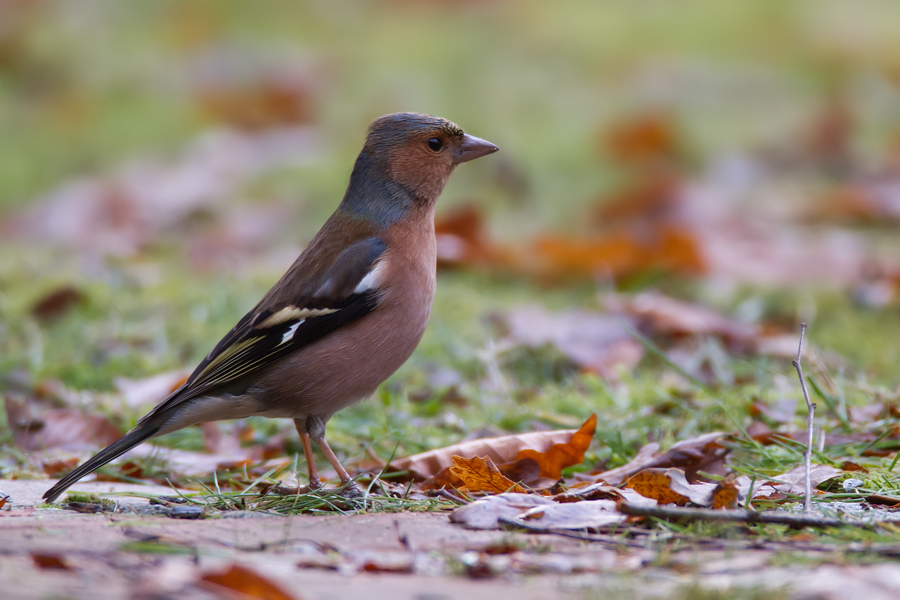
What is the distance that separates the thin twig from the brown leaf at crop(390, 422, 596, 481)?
90cm

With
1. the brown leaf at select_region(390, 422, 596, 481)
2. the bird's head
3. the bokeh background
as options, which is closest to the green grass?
the bokeh background

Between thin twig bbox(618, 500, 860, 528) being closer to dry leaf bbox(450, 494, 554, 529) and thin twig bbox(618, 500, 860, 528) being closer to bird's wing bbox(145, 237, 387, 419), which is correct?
dry leaf bbox(450, 494, 554, 529)

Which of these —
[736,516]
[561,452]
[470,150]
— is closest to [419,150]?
[470,150]

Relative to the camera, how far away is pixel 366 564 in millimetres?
2336

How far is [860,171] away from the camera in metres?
10.3

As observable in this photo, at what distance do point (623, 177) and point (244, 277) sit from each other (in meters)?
4.66

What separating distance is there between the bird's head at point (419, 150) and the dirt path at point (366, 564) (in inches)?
74.9

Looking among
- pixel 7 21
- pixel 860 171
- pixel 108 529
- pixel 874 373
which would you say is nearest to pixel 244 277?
pixel 874 373

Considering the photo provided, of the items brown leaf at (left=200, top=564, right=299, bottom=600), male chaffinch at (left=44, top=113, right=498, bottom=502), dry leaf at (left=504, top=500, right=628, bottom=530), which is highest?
male chaffinch at (left=44, top=113, right=498, bottom=502)

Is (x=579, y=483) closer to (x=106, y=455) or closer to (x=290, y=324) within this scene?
(x=290, y=324)

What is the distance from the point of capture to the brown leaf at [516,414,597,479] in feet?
11.2

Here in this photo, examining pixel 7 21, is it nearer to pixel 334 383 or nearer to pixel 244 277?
pixel 244 277

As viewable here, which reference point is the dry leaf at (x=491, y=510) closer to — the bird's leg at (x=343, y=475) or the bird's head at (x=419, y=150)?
the bird's leg at (x=343, y=475)

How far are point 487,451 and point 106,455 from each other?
4.13 ft
